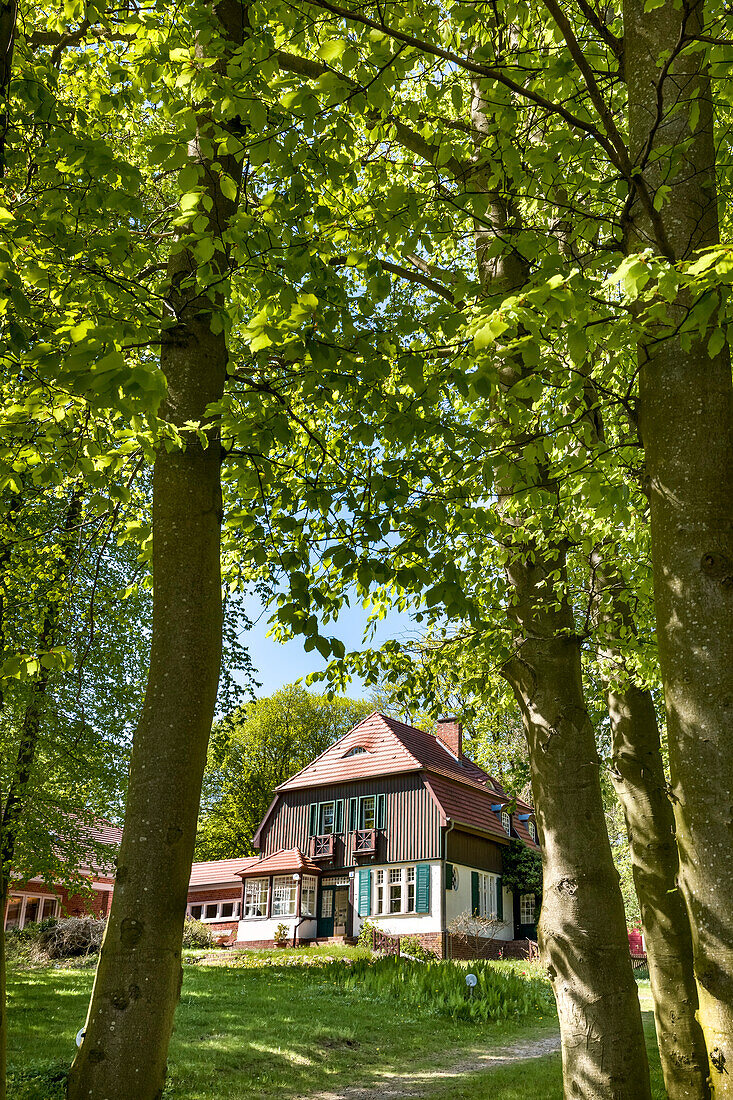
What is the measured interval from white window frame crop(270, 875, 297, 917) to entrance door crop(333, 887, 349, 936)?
1610 mm

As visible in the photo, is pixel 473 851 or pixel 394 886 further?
pixel 473 851

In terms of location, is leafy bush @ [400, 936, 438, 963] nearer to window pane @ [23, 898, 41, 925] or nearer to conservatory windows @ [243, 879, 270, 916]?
conservatory windows @ [243, 879, 270, 916]

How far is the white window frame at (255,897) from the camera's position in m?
33.7

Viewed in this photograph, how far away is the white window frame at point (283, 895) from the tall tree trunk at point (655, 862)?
86.4 ft

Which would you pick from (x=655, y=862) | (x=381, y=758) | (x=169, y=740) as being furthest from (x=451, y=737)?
(x=169, y=740)

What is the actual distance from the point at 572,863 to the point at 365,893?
2705 centimetres

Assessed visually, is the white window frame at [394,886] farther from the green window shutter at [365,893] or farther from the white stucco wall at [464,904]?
the white stucco wall at [464,904]

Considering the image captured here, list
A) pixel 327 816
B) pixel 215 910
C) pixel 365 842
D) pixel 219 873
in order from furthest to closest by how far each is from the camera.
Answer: pixel 215 910, pixel 219 873, pixel 327 816, pixel 365 842

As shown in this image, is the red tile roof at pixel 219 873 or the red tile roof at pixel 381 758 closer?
the red tile roof at pixel 381 758

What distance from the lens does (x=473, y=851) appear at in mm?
31859

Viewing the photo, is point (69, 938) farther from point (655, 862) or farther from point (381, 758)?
point (655, 862)

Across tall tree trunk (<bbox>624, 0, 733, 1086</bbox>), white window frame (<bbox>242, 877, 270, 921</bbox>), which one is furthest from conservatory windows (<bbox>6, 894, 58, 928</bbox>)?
tall tree trunk (<bbox>624, 0, 733, 1086</bbox>)

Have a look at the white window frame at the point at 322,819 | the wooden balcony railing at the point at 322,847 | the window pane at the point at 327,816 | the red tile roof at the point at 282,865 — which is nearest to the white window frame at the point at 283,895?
the red tile roof at the point at 282,865

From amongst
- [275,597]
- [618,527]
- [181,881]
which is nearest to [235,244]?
[275,597]
